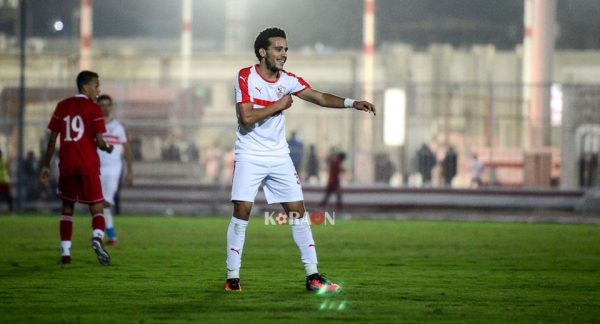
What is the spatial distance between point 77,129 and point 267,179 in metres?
3.50

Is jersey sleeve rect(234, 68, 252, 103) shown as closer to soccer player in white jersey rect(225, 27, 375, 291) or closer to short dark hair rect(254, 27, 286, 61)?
soccer player in white jersey rect(225, 27, 375, 291)

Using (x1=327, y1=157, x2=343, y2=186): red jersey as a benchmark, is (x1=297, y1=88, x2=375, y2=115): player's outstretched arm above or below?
above

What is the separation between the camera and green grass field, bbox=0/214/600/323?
9086 millimetres

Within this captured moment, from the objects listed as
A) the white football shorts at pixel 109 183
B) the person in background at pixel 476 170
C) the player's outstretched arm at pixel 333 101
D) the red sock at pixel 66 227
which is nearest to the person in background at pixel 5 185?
the person in background at pixel 476 170

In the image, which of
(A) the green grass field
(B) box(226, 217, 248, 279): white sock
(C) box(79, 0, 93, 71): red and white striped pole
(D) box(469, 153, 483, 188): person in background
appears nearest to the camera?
(A) the green grass field

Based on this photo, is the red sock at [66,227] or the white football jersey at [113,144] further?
the white football jersey at [113,144]

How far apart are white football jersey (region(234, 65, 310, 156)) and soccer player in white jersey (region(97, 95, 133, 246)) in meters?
6.59

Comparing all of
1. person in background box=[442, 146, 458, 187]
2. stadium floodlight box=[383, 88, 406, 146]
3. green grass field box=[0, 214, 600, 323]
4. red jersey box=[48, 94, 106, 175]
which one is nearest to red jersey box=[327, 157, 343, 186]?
stadium floodlight box=[383, 88, 406, 146]

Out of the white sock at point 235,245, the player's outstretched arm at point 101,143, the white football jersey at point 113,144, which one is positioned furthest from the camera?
the white football jersey at point 113,144

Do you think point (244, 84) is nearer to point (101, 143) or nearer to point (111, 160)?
point (101, 143)

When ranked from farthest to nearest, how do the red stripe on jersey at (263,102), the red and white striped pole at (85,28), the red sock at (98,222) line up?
the red and white striped pole at (85,28)
the red sock at (98,222)
the red stripe on jersey at (263,102)

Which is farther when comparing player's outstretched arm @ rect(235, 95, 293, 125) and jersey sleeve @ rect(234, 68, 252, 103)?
jersey sleeve @ rect(234, 68, 252, 103)

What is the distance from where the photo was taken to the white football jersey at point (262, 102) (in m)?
10.2

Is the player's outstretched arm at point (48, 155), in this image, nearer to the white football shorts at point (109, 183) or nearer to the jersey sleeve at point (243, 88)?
the jersey sleeve at point (243, 88)
